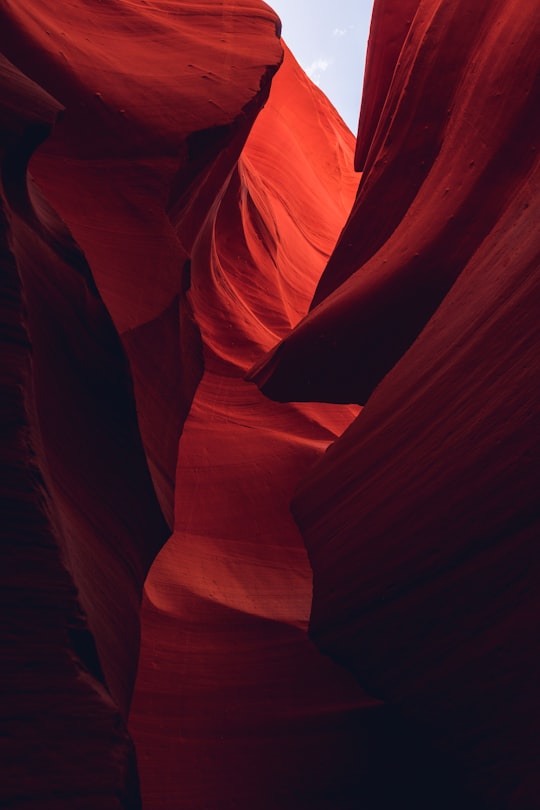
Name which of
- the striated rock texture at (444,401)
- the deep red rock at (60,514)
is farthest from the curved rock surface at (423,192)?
the deep red rock at (60,514)

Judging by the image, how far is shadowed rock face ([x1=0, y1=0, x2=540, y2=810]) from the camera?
5.10ft


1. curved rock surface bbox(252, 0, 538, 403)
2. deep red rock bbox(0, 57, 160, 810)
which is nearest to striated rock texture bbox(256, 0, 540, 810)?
curved rock surface bbox(252, 0, 538, 403)

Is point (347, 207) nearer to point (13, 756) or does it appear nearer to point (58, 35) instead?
point (58, 35)

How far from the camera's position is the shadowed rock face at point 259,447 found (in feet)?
5.10

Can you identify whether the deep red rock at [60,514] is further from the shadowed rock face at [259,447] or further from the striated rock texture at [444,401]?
the striated rock texture at [444,401]

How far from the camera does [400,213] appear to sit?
282 centimetres

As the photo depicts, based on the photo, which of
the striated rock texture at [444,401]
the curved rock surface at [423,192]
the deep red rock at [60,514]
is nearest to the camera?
the deep red rock at [60,514]

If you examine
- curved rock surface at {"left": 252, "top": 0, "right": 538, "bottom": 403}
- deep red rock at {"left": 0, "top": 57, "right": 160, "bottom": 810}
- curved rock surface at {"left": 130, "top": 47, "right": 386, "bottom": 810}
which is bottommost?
curved rock surface at {"left": 130, "top": 47, "right": 386, "bottom": 810}

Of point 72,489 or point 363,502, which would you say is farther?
point 363,502

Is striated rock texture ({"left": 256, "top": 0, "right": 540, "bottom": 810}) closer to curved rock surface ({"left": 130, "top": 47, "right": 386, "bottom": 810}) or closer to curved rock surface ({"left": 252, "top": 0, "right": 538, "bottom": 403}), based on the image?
curved rock surface ({"left": 252, "top": 0, "right": 538, "bottom": 403})

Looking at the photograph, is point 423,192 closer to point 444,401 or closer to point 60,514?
point 444,401

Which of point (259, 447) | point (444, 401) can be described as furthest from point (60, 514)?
point (259, 447)

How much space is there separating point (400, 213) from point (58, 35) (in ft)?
4.38

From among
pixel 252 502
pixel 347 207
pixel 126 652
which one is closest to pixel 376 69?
pixel 252 502
